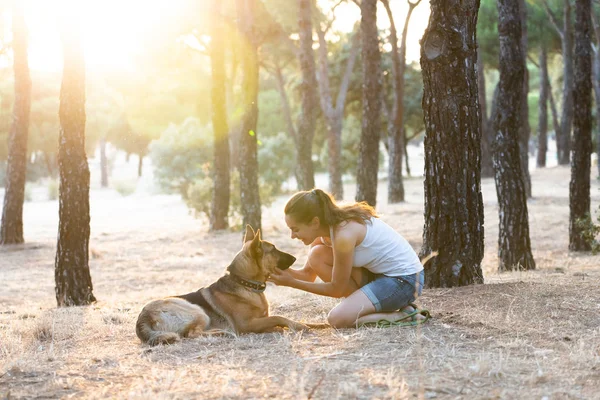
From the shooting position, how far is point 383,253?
7.05 metres

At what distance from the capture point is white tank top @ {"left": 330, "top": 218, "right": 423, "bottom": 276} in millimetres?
6973

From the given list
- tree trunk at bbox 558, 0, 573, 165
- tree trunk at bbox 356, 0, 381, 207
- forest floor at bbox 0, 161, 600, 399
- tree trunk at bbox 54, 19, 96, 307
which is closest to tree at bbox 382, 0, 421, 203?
tree trunk at bbox 558, 0, 573, 165

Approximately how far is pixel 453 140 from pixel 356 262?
231 centimetres

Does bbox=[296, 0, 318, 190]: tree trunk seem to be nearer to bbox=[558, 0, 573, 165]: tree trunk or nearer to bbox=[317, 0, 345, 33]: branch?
bbox=[317, 0, 345, 33]: branch

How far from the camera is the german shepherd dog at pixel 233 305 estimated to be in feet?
22.9

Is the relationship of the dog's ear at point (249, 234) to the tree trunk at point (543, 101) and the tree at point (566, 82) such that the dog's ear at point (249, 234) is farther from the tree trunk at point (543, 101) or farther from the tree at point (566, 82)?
the tree trunk at point (543, 101)

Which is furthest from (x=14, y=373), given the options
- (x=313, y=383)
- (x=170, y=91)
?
(x=170, y=91)

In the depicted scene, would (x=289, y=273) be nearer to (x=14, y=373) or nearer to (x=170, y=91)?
(x=14, y=373)

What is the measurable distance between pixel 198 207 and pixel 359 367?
1820cm

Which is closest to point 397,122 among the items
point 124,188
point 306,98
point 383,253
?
point 306,98

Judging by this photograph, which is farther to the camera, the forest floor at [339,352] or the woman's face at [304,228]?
the woman's face at [304,228]

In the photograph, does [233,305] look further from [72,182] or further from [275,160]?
[275,160]

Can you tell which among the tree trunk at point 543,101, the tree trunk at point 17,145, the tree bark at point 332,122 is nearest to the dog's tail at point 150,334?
the tree trunk at point 17,145

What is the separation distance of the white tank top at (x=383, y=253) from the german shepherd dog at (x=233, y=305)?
0.68m
